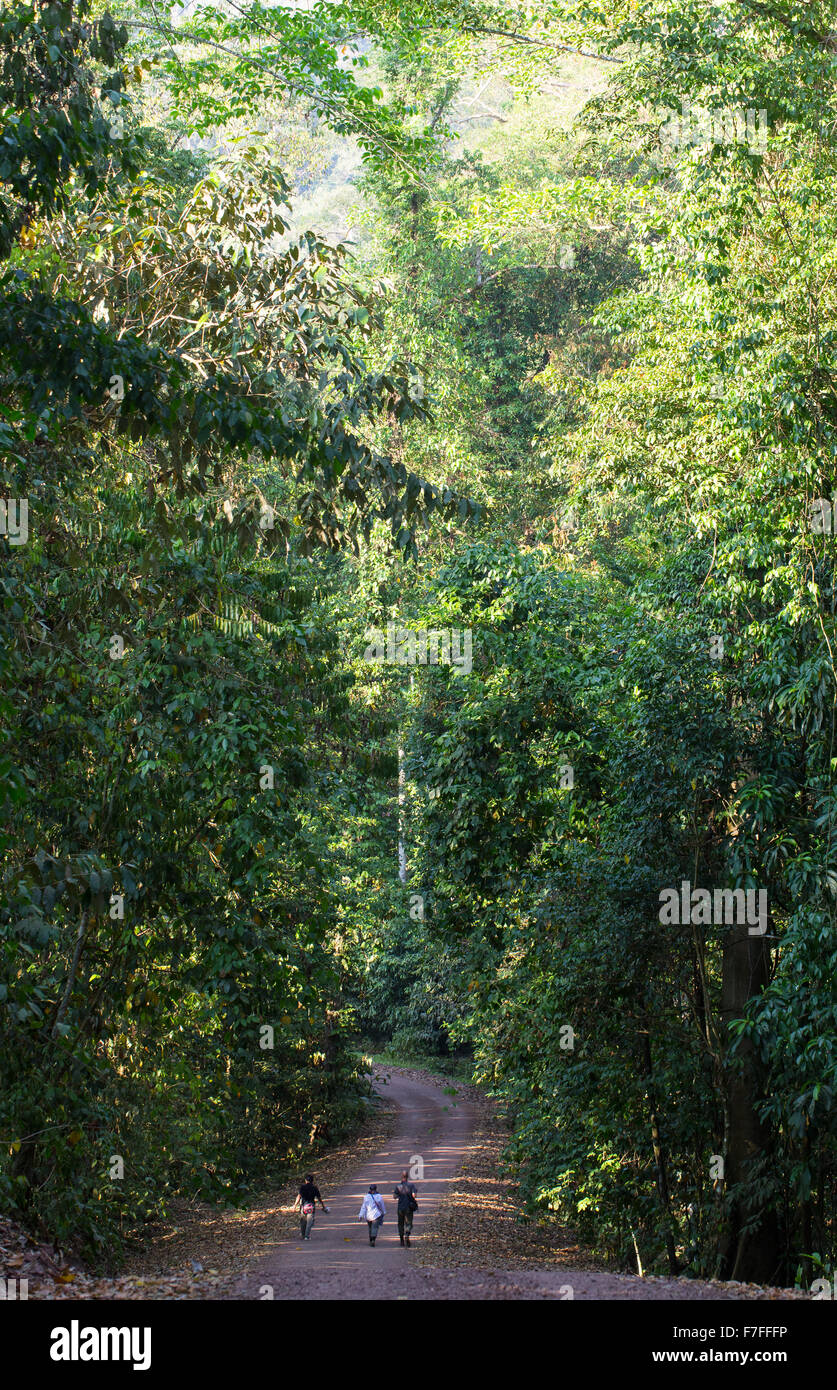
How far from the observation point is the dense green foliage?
23.3 feet

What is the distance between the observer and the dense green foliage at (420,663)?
279 inches

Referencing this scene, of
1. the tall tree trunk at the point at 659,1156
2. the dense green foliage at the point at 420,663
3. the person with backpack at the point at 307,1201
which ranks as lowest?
the person with backpack at the point at 307,1201

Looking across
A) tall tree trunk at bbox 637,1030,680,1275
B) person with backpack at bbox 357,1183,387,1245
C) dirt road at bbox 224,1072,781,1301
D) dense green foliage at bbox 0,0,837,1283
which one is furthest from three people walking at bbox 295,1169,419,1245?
tall tree trunk at bbox 637,1030,680,1275

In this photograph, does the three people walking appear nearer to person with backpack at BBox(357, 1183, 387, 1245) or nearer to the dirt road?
person with backpack at BBox(357, 1183, 387, 1245)

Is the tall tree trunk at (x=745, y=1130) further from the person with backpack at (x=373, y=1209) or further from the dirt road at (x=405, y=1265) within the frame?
the person with backpack at (x=373, y=1209)

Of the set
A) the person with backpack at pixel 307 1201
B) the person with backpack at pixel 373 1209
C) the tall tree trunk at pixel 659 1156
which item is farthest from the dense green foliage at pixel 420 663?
the person with backpack at pixel 373 1209

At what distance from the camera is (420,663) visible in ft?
47.9

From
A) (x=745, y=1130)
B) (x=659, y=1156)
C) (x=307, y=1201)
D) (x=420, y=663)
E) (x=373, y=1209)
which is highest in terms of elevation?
(x=420, y=663)

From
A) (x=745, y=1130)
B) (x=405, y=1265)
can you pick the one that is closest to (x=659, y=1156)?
(x=745, y=1130)

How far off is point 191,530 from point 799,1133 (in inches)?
235

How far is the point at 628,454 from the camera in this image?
1316cm

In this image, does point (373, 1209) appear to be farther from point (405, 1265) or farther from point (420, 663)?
point (420, 663)

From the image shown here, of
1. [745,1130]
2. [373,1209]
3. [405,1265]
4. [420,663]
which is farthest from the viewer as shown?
[420,663]
